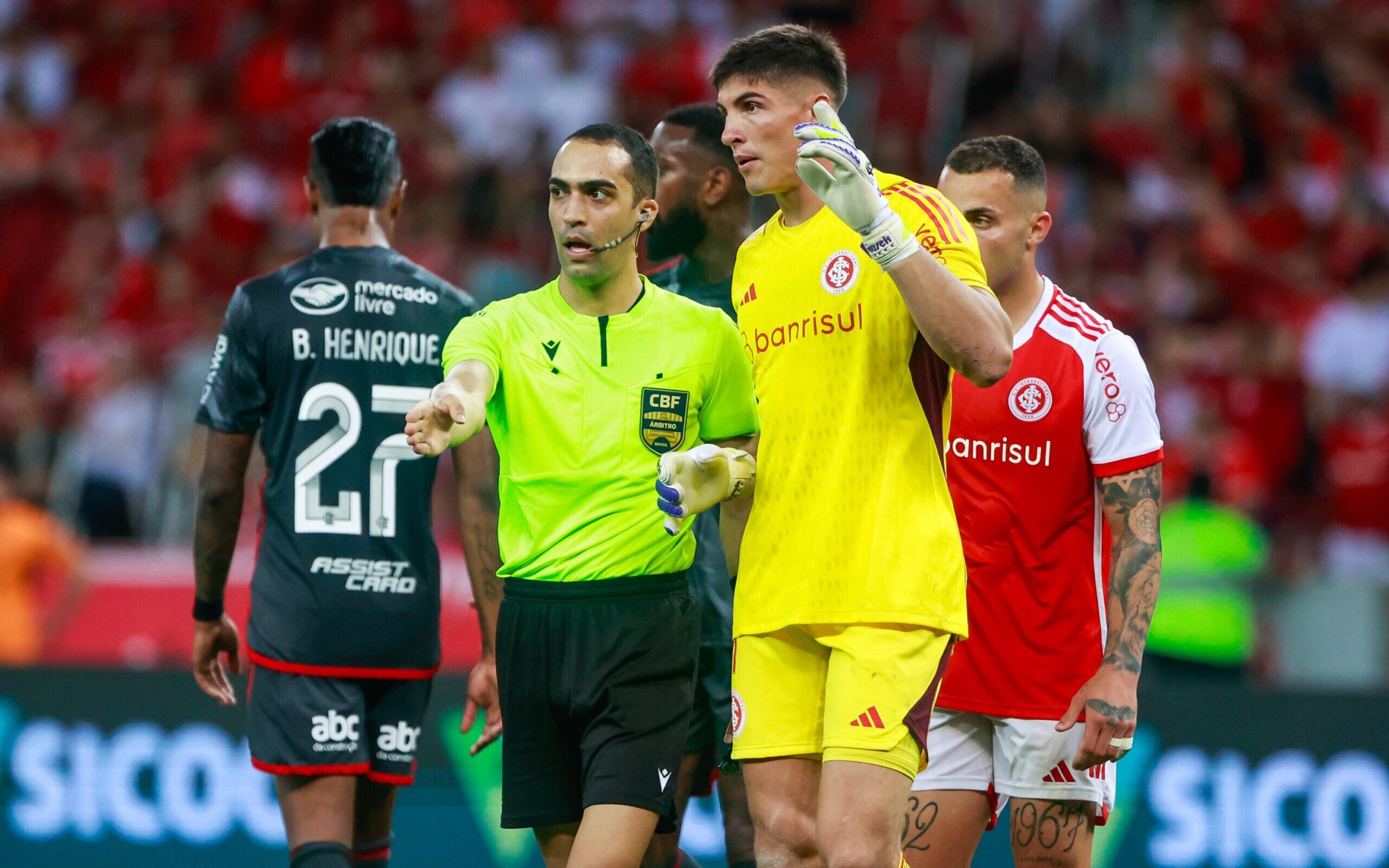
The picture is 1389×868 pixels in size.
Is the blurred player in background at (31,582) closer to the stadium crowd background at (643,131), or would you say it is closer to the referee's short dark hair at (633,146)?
the stadium crowd background at (643,131)

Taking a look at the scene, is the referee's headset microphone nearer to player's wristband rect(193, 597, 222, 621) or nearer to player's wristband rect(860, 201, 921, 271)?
player's wristband rect(860, 201, 921, 271)

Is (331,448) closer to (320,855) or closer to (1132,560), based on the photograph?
(320,855)

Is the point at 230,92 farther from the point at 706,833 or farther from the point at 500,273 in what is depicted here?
the point at 706,833

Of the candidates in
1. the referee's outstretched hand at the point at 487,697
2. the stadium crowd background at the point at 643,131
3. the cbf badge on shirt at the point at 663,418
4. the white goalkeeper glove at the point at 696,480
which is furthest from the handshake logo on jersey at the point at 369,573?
the stadium crowd background at the point at 643,131

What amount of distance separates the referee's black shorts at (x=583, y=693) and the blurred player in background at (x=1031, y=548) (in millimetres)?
1007

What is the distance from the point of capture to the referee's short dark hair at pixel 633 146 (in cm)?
486

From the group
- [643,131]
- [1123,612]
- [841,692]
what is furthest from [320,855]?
[643,131]

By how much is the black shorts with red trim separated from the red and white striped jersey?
1831 mm

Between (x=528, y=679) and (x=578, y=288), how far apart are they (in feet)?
3.69

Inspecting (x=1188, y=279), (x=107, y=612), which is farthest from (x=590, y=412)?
(x=1188, y=279)

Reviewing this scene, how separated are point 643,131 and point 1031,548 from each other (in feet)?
29.9

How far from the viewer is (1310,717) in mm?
8594

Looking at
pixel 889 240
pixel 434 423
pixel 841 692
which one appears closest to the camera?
pixel 889 240

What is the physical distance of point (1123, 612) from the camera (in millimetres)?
4902
